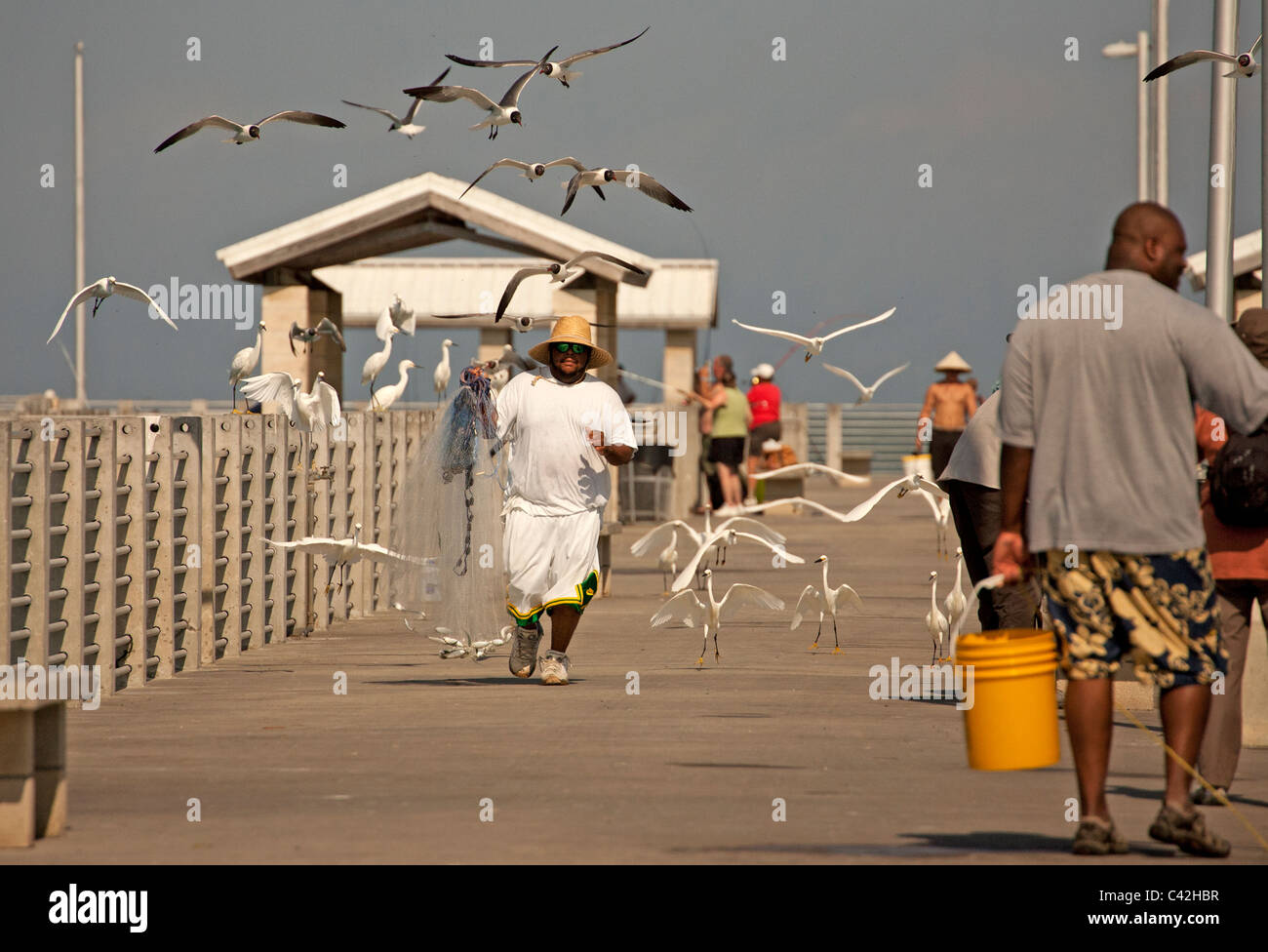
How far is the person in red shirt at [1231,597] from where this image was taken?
7.23 meters

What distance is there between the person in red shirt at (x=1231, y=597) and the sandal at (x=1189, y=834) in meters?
0.92

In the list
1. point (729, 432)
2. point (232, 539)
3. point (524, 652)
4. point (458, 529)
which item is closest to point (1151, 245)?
point (524, 652)

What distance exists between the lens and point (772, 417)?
30906mm

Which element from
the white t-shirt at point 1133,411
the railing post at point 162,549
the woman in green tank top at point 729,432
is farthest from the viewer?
the woman in green tank top at point 729,432

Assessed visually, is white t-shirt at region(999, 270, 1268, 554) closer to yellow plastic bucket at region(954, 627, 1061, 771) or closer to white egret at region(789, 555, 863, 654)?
yellow plastic bucket at region(954, 627, 1061, 771)

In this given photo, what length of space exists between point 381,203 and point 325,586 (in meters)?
5.45

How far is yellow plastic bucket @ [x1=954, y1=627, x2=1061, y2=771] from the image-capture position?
636cm

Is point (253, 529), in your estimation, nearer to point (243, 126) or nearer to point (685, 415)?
point (243, 126)

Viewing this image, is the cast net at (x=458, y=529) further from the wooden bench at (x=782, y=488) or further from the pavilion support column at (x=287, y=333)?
the wooden bench at (x=782, y=488)

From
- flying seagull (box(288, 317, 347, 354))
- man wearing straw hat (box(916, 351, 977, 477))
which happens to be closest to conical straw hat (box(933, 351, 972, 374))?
man wearing straw hat (box(916, 351, 977, 477))

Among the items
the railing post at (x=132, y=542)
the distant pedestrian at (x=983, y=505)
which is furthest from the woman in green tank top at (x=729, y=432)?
the distant pedestrian at (x=983, y=505)

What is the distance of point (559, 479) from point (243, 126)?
451cm
